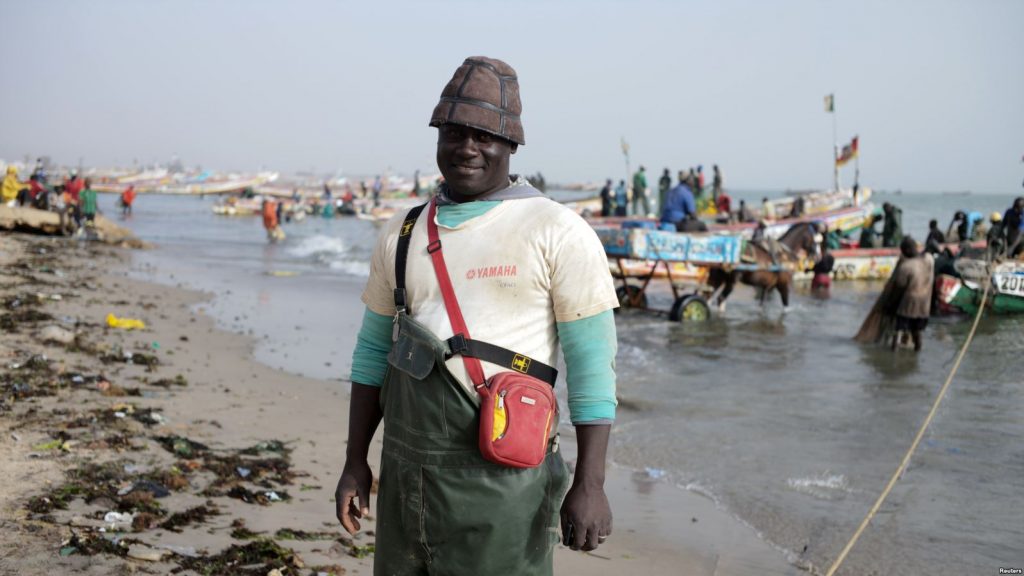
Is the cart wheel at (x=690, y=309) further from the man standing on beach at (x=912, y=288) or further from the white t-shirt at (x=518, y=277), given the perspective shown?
the white t-shirt at (x=518, y=277)

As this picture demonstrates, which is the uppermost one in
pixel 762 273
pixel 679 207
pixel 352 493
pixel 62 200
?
pixel 62 200

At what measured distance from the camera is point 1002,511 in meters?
6.07

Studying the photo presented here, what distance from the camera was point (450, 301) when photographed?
2.42 m

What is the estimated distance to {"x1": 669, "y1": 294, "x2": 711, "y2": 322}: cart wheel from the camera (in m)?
15.3

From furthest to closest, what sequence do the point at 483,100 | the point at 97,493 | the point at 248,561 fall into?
1. the point at 97,493
2. the point at 248,561
3. the point at 483,100

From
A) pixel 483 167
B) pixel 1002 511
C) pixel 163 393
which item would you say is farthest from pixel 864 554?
pixel 163 393

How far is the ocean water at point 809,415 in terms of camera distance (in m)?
5.67

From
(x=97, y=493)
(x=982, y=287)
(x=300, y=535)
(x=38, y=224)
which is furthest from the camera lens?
(x=38, y=224)

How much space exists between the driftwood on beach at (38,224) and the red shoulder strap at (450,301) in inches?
925

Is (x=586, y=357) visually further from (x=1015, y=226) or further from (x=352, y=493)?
(x=1015, y=226)

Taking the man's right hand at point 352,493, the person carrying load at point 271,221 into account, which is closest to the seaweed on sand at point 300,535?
the man's right hand at point 352,493

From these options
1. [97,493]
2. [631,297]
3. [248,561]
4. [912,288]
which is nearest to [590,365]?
[248,561]

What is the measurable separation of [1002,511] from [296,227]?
1667 inches

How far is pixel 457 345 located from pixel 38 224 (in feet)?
81.5
